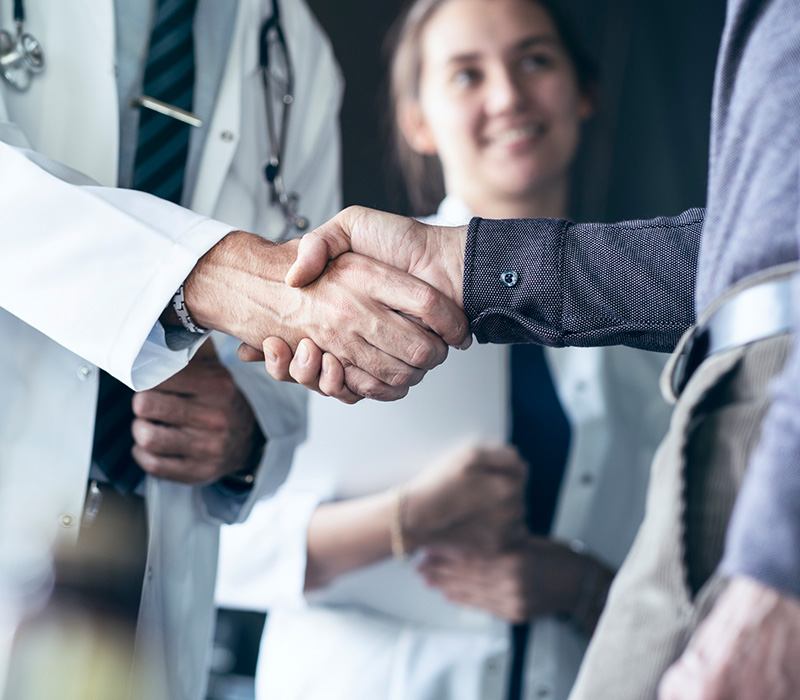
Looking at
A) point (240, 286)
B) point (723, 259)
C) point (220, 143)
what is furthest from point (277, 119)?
point (723, 259)

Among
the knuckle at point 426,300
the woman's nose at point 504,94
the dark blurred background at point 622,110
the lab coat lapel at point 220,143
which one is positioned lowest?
the knuckle at point 426,300

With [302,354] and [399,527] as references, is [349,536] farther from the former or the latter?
[302,354]

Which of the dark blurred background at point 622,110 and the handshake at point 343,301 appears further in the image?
the dark blurred background at point 622,110

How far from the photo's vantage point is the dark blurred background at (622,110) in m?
1.63

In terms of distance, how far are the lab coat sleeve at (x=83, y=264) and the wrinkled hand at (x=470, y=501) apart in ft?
1.61

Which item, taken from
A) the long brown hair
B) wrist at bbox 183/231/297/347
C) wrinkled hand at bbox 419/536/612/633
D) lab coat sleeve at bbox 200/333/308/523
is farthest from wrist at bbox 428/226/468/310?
the long brown hair

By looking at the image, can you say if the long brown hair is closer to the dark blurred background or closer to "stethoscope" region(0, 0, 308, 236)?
the dark blurred background

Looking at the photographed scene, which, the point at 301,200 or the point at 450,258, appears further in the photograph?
the point at 301,200

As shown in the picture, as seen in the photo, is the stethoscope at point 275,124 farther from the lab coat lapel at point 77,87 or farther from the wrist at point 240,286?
the wrist at point 240,286

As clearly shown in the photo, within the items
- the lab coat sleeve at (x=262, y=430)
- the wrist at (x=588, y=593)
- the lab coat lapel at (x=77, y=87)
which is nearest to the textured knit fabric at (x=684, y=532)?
the lab coat sleeve at (x=262, y=430)

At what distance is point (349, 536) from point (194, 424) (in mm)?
331

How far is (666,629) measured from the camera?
0.36 meters

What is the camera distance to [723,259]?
0.40 metres

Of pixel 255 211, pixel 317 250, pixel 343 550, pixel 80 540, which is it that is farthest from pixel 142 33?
pixel 343 550
